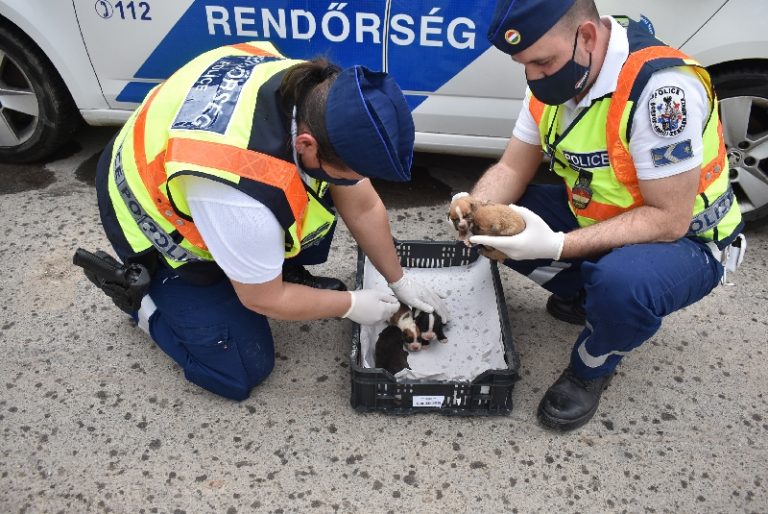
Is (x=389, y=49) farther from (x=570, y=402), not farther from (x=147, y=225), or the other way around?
(x=570, y=402)

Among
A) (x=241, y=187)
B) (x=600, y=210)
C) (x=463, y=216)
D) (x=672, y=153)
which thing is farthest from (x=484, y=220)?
(x=241, y=187)

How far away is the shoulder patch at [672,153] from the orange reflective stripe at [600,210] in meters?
0.25

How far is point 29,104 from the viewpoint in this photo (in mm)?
3322

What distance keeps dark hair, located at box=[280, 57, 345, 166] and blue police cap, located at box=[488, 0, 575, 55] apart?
50cm

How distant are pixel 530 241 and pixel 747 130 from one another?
1.53m

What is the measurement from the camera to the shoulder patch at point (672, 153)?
71.8 inches

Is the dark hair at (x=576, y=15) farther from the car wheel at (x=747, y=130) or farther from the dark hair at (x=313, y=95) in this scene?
the car wheel at (x=747, y=130)

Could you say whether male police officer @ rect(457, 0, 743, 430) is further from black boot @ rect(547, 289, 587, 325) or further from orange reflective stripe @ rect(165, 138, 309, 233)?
orange reflective stripe @ rect(165, 138, 309, 233)

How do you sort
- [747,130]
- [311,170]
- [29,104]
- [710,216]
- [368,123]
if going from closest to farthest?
[368,123] < [311,170] < [710,216] < [747,130] < [29,104]

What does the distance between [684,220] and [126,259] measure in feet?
6.09

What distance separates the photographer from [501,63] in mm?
2785

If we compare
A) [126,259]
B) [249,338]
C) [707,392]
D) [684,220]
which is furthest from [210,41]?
[707,392]

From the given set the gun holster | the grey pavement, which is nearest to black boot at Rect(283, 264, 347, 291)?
the grey pavement

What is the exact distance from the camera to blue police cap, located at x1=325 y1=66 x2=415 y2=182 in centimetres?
145
